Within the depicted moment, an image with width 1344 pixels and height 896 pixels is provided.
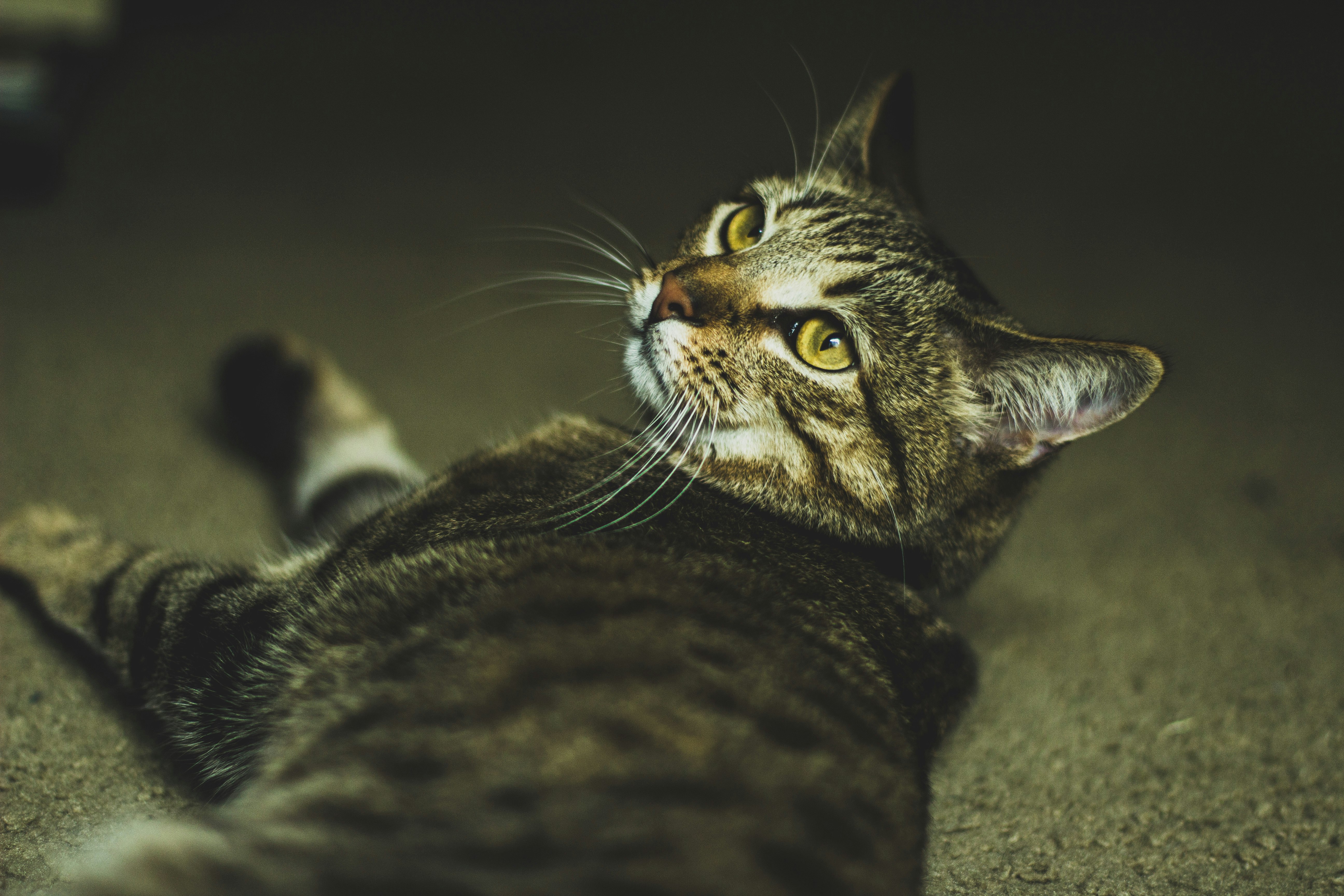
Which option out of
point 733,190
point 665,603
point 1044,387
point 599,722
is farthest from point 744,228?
point 599,722

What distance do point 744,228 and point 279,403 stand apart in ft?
3.45

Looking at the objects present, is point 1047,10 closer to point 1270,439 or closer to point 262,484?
point 1270,439

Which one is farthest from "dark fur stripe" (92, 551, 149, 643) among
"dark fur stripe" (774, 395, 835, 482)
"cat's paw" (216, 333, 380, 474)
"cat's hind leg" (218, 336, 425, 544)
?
"dark fur stripe" (774, 395, 835, 482)

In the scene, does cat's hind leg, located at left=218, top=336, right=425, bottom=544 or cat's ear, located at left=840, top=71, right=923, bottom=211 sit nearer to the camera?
cat's ear, located at left=840, top=71, right=923, bottom=211

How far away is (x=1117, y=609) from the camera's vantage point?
173cm

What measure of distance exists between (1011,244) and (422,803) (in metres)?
2.64

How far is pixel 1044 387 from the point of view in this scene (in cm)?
119

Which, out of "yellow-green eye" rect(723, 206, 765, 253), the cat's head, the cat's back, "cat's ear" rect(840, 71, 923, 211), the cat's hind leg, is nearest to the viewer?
the cat's back

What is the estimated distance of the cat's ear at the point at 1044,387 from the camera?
1.10 meters

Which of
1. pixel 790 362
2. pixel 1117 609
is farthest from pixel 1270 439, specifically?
pixel 790 362

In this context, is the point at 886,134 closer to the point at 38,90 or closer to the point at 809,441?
the point at 809,441

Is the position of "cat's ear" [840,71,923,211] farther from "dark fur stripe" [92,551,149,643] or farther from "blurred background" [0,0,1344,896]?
"dark fur stripe" [92,551,149,643]

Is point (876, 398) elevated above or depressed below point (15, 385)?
above

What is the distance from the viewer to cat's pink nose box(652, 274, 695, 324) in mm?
1290
